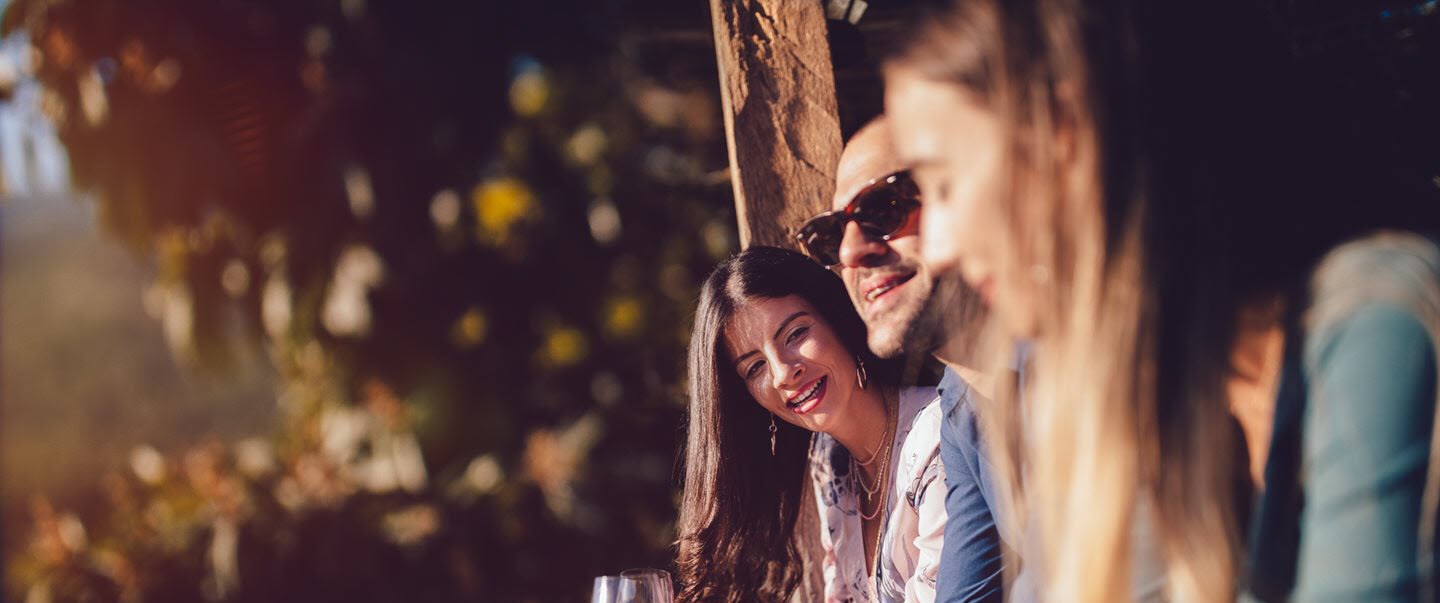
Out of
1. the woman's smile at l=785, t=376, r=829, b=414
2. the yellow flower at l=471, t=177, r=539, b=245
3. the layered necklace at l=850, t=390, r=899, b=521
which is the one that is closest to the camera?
the woman's smile at l=785, t=376, r=829, b=414

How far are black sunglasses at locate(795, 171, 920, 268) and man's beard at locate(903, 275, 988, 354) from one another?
0.15m

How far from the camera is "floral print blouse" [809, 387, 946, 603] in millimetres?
1934

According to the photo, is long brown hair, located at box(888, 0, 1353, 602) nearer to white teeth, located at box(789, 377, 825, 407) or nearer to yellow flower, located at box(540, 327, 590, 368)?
white teeth, located at box(789, 377, 825, 407)

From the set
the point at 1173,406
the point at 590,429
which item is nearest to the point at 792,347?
the point at 1173,406

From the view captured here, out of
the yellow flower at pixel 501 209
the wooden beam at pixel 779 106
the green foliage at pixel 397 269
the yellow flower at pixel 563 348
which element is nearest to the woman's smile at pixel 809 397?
the wooden beam at pixel 779 106

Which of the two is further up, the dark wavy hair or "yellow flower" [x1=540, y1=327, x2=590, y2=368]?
the dark wavy hair

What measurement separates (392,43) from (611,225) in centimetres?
199

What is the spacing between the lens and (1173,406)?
0.97 metres

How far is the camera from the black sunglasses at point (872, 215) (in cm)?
193

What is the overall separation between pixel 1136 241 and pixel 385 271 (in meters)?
6.06

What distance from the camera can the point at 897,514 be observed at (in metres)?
2.04

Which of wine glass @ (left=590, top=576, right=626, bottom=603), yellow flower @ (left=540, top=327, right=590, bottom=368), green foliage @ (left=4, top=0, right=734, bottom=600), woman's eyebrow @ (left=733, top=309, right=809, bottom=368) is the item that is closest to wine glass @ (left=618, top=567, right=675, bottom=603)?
wine glass @ (left=590, top=576, right=626, bottom=603)

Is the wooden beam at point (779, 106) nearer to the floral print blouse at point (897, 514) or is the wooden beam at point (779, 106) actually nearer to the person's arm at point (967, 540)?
the floral print blouse at point (897, 514)

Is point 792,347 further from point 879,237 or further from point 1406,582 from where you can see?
point 1406,582
